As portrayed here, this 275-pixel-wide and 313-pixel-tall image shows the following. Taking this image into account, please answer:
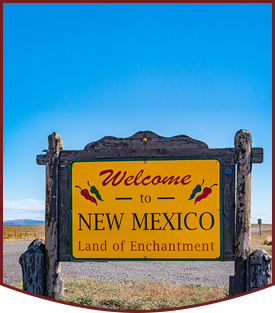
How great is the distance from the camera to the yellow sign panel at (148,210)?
4.53m

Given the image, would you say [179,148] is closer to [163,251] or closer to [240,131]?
[240,131]

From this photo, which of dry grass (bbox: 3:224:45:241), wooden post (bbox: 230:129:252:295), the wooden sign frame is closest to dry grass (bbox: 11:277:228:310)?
the wooden sign frame

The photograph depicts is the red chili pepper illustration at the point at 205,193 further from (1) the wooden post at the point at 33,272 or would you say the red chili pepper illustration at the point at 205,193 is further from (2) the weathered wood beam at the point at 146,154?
(1) the wooden post at the point at 33,272

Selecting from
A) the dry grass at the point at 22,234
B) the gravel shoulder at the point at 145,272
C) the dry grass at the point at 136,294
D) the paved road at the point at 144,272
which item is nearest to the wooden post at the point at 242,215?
the dry grass at the point at 136,294

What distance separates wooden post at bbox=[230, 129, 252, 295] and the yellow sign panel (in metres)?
0.30

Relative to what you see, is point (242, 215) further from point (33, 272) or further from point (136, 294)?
point (136, 294)

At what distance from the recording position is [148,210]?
4.59m

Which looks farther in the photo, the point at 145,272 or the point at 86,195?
the point at 145,272

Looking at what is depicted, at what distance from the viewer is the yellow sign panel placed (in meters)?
4.53

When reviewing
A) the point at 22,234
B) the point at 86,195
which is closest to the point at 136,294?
the point at 86,195

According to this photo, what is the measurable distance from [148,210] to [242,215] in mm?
1483

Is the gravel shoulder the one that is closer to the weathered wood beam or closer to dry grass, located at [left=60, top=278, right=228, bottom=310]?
dry grass, located at [left=60, top=278, right=228, bottom=310]

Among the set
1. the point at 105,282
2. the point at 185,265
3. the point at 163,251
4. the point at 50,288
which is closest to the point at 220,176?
the point at 163,251

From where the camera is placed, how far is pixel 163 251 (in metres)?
4.53
